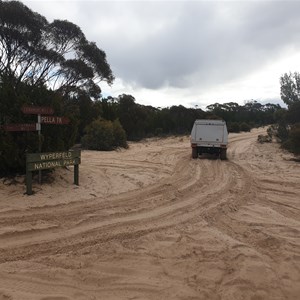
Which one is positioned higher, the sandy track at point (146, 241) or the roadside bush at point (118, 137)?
the roadside bush at point (118, 137)

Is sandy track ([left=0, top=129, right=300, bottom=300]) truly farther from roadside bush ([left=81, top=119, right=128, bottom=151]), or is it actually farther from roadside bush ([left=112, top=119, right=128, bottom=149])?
roadside bush ([left=112, top=119, right=128, bottom=149])

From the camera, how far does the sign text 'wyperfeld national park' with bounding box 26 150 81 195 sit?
8.23m

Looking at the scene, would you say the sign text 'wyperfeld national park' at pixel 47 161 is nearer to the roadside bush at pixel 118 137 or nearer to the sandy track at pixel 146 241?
the sandy track at pixel 146 241

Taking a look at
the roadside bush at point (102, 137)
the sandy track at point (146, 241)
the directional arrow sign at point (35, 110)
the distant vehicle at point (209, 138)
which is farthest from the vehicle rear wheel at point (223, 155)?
the directional arrow sign at point (35, 110)

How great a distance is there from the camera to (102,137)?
23.8m

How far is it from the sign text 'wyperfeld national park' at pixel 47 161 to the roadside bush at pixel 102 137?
14036mm

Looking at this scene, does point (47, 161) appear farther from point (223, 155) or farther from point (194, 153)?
point (223, 155)

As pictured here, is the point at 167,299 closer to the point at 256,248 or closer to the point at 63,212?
the point at 256,248

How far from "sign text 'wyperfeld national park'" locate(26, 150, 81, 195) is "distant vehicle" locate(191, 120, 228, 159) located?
34.7 feet

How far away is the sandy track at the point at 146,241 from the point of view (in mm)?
4590

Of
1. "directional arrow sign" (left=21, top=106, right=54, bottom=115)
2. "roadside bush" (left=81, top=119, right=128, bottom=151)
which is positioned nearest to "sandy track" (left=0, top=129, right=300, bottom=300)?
"directional arrow sign" (left=21, top=106, right=54, bottom=115)

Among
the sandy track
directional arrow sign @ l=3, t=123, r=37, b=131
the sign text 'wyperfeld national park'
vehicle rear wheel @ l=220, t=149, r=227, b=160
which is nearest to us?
the sandy track

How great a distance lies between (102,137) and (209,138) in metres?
7.68

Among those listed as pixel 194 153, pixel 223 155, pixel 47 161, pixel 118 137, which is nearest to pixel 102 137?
pixel 118 137
